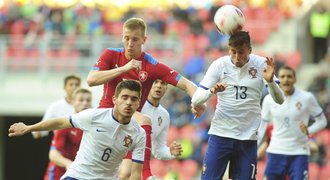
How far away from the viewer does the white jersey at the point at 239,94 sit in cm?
1045

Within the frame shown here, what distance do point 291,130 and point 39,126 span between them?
4672 millimetres

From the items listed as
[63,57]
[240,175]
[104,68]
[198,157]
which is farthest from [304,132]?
[63,57]

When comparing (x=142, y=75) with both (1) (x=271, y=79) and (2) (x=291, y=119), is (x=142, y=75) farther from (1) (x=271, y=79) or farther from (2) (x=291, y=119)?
(2) (x=291, y=119)

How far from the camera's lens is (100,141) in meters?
9.50

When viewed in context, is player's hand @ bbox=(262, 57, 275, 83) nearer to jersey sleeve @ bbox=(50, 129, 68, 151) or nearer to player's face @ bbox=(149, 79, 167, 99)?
player's face @ bbox=(149, 79, 167, 99)

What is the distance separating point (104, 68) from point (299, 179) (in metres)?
3.84

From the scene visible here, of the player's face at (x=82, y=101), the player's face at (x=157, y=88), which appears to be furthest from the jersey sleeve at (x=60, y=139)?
the player's face at (x=157, y=88)

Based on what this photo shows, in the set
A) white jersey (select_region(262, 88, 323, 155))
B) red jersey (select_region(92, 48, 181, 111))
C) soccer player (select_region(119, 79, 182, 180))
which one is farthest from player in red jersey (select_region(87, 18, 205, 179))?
white jersey (select_region(262, 88, 323, 155))

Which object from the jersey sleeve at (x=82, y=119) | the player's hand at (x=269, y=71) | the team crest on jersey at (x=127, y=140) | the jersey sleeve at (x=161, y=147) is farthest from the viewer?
the jersey sleeve at (x=161, y=147)

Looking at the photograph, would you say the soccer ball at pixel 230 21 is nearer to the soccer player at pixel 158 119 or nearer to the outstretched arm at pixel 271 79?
the outstretched arm at pixel 271 79

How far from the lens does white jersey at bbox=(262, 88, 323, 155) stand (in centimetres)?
1281

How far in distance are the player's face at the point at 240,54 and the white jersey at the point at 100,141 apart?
1484mm

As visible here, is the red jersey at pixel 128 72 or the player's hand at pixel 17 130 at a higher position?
the red jersey at pixel 128 72

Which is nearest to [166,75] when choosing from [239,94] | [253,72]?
[239,94]
